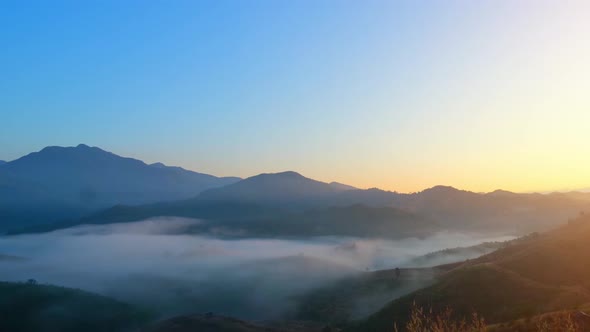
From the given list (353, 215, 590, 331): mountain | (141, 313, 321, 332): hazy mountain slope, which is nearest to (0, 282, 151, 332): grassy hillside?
(141, 313, 321, 332): hazy mountain slope

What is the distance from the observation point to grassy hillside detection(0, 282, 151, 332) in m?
174

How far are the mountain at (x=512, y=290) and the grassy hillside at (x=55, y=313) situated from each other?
135 meters

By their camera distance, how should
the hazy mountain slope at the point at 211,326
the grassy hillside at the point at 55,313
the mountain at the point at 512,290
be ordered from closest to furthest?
the mountain at the point at 512,290
the hazy mountain slope at the point at 211,326
the grassy hillside at the point at 55,313

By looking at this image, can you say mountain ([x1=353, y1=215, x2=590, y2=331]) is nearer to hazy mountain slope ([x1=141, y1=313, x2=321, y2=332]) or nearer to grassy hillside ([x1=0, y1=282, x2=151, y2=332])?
hazy mountain slope ([x1=141, y1=313, x2=321, y2=332])

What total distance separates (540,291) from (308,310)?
402 ft

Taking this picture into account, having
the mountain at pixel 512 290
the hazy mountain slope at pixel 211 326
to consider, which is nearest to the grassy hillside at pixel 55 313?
the hazy mountain slope at pixel 211 326

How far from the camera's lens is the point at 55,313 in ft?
596

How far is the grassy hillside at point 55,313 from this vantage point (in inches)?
6841

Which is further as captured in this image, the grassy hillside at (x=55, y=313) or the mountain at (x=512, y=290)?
the grassy hillside at (x=55, y=313)

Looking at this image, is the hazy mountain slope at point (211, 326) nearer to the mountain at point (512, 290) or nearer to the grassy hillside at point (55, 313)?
the grassy hillside at point (55, 313)

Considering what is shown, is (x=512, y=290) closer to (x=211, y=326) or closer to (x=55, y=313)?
(x=211, y=326)

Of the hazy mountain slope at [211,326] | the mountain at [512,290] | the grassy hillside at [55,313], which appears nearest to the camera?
the mountain at [512,290]

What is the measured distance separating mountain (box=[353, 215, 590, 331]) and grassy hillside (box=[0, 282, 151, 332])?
135429 mm

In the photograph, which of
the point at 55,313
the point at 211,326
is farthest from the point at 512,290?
the point at 55,313
